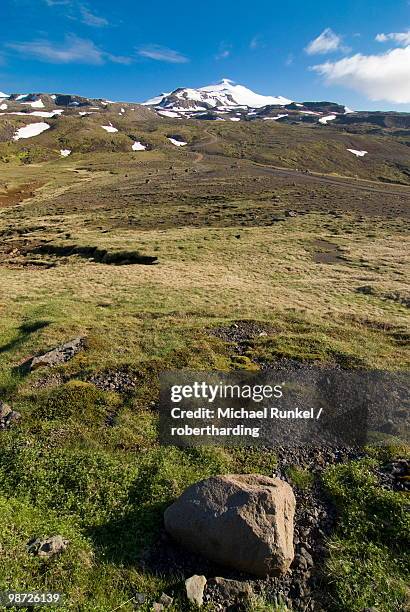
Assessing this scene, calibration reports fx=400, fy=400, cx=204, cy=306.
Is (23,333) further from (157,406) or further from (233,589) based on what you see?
(233,589)

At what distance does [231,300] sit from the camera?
3406cm

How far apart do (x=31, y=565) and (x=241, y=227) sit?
6554 cm

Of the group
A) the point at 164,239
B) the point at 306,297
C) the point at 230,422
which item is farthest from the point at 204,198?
the point at 230,422

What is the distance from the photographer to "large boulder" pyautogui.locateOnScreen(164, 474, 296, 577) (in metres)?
9.96

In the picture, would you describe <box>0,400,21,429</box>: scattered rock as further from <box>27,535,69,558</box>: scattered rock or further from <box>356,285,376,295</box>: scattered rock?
<box>356,285,376,295</box>: scattered rock

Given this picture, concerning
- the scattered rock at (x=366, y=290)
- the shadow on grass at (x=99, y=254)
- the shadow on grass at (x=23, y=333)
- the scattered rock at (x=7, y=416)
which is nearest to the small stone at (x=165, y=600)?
the scattered rock at (x=7, y=416)

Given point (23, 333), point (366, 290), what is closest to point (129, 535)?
point (23, 333)

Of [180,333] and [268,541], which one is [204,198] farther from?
[268,541]

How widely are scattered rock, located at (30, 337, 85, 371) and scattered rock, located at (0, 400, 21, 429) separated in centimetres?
367

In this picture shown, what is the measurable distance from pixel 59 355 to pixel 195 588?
15.1m

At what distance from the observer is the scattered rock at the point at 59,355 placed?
2069cm

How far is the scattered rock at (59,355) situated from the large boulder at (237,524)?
40.4 feet

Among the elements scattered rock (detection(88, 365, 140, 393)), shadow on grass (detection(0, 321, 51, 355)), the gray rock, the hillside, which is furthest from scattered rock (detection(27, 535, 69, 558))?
shadow on grass (detection(0, 321, 51, 355))

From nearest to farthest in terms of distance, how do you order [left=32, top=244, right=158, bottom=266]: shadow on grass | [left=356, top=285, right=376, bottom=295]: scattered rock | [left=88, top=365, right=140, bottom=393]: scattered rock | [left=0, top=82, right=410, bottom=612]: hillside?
[left=0, top=82, right=410, bottom=612]: hillside → [left=88, top=365, right=140, bottom=393]: scattered rock → [left=356, top=285, right=376, bottom=295]: scattered rock → [left=32, top=244, right=158, bottom=266]: shadow on grass
